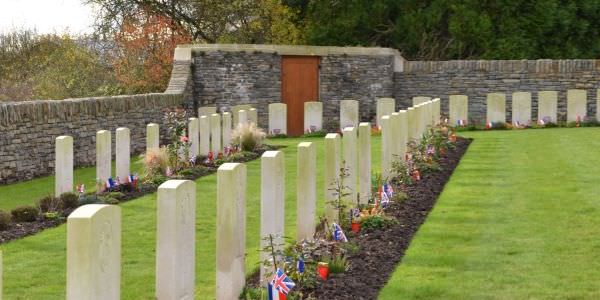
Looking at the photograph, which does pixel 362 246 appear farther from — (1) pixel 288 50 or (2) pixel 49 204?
(1) pixel 288 50

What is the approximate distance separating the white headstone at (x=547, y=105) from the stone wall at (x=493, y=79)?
4.06 feet

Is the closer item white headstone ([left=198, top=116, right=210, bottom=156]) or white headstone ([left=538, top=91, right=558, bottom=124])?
white headstone ([left=198, top=116, right=210, bottom=156])

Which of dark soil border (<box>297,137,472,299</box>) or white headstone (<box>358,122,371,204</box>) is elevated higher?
white headstone (<box>358,122,371,204</box>)

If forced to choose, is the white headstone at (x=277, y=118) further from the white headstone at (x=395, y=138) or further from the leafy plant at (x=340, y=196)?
the leafy plant at (x=340, y=196)

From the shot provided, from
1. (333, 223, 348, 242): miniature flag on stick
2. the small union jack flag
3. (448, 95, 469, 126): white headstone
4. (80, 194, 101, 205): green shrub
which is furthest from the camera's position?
(448, 95, 469, 126): white headstone

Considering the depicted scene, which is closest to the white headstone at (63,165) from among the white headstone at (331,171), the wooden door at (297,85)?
the white headstone at (331,171)

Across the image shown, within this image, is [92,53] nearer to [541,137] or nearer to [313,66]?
[313,66]

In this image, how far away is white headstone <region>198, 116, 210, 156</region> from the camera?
16.8 meters

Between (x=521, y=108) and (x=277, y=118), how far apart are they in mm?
5488

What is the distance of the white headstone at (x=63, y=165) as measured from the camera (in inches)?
492

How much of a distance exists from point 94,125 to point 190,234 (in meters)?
12.3

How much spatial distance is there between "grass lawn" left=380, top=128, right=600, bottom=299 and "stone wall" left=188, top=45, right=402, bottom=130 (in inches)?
406

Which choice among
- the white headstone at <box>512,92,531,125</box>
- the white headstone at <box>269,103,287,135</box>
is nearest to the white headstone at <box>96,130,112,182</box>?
the white headstone at <box>269,103,287,135</box>

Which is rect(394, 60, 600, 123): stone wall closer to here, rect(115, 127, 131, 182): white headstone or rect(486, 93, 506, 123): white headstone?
rect(486, 93, 506, 123): white headstone
